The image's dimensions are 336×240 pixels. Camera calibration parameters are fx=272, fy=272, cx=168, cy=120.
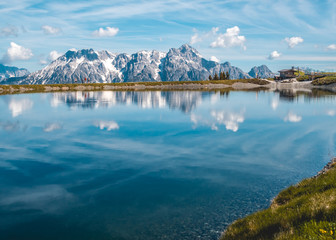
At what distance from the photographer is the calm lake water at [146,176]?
14423 mm

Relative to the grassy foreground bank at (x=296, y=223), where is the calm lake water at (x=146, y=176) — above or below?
below

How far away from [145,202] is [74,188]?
5.75m

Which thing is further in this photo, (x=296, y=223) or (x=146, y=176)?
(x=146, y=176)

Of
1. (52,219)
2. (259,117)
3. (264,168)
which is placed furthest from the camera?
(259,117)

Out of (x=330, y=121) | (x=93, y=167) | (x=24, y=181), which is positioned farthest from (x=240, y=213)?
(x=330, y=121)

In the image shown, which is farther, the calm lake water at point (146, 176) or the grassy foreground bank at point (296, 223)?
the calm lake water at point (146, 176)

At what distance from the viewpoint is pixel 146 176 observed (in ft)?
70.8

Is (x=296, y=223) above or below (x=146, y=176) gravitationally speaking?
above

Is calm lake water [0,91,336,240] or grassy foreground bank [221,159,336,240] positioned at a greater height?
grassy foreground bank [221,159,336,240]

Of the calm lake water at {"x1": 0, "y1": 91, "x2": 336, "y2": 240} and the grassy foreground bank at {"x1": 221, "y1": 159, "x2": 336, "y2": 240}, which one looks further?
the calm lake water at {"x1": 0, "y1": 91, "x2": 336, "y2": 240}

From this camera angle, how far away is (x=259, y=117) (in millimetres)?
52875

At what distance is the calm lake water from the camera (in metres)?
14.4

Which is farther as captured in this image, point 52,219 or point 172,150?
point 172,150

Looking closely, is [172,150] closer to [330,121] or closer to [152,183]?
[152,183]
